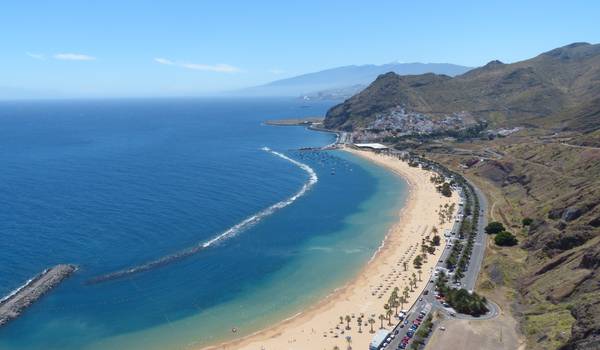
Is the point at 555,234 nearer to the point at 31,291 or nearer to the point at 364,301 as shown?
the point at 364,301

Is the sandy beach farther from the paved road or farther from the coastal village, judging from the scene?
the paved road

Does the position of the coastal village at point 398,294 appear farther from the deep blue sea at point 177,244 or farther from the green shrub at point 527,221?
the green shrub at point 527,221

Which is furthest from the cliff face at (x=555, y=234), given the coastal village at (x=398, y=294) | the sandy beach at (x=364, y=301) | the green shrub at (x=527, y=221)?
the sandy beach at (x=364, y=301)

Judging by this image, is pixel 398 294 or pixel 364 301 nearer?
pixel 364 301

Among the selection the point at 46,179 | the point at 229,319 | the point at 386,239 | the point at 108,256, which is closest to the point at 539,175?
the point at 386,239

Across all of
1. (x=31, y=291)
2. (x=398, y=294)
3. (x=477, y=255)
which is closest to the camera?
(x=31, y=291)

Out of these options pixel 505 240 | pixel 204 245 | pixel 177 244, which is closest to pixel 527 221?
Result: pixel 505 240
